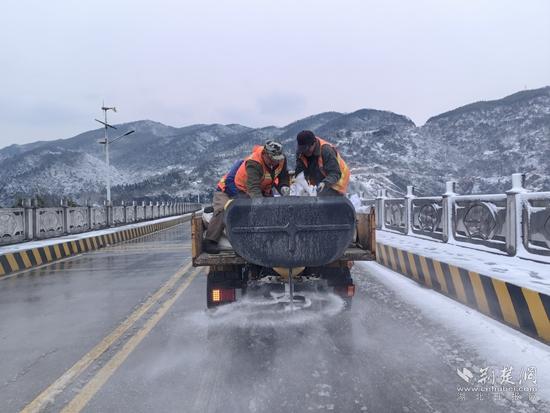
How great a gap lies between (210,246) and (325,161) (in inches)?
73.4

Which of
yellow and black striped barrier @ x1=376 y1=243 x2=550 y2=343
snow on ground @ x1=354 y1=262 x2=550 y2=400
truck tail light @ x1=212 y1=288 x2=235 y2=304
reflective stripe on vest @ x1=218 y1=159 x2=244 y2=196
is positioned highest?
reflective stripe on vest @ x1=218 y1=159 x2=244 y2=196

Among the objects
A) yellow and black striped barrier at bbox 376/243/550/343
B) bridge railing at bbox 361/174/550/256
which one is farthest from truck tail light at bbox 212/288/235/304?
bridge railing at bbox 361/174/550/256

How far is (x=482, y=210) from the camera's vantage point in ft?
31.5

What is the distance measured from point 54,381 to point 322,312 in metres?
3.43

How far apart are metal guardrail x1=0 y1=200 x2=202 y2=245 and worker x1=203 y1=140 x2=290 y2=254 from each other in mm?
11364

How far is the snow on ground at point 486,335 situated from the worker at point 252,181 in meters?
2.64

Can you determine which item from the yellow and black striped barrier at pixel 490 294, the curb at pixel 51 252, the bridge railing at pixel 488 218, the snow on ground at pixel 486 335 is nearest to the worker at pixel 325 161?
the snow on ground at pixel 486 335

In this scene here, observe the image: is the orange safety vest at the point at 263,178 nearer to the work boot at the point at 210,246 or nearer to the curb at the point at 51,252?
the work boot at the point at 210,246

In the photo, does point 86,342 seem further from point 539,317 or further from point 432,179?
point 432,179

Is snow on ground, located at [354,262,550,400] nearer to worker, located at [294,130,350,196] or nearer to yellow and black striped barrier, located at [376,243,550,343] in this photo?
yellow and black striped barrier, located at [376,243,550,343]

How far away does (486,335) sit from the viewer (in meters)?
5.09

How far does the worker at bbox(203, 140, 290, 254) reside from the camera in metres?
5.64

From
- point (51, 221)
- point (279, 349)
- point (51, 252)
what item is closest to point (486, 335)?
point (279, 349)

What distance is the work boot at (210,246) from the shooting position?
5.93 metres
